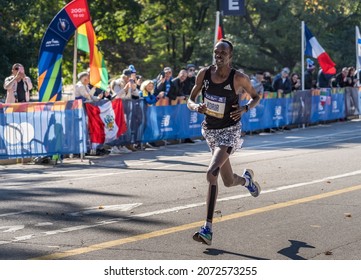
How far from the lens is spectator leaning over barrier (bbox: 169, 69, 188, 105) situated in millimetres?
22672

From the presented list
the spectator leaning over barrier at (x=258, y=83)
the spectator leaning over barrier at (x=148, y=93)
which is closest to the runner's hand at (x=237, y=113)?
the spectator leaning over barrier at (x=148, y=93)

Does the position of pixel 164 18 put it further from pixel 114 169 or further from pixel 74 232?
pixel 74 232

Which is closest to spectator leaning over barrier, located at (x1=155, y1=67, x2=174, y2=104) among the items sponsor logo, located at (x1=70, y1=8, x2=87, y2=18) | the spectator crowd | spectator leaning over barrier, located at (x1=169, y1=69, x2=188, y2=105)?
the spectator crowd

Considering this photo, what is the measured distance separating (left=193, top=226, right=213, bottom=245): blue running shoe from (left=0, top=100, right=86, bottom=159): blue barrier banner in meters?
9.26

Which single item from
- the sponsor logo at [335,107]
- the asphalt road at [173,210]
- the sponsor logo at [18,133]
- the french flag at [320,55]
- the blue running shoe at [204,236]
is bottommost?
the asphalt road at [173,210]

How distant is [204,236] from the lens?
28.5 ft

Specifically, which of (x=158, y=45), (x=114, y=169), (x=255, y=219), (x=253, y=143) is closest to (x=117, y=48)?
(x=158, y=45)

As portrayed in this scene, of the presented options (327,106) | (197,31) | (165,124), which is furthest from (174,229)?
(197,31)

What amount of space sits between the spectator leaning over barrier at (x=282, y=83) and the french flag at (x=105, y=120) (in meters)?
8.31

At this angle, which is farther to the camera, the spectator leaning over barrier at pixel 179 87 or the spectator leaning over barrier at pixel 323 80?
the spectator leaning over barrier at pixel 323 80

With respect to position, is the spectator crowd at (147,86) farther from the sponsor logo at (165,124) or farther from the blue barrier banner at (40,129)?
the blue barrier banner at (40,129)

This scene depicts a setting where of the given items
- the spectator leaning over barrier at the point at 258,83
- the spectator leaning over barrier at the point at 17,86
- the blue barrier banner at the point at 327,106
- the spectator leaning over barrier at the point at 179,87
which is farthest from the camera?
the blue barrier banner at the point at 327,106

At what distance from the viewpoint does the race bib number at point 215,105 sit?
30.8ft

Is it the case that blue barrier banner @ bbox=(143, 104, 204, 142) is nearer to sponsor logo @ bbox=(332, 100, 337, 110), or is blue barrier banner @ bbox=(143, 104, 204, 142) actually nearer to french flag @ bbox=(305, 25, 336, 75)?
french flag @ bbox=(305, 25, 336, 75)
